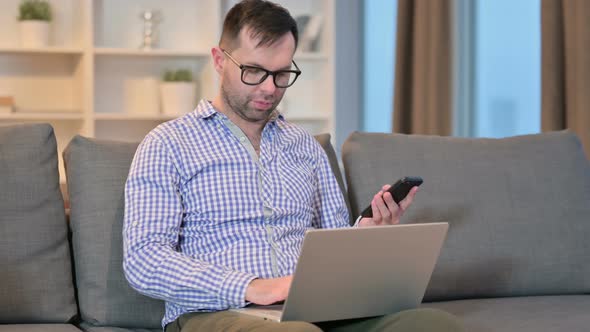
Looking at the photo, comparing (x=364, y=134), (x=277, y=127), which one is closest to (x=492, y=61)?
(x=364, y=134)

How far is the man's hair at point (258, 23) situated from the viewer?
1882mm

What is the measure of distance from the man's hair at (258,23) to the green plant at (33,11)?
104 inches

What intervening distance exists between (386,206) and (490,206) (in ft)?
1.87

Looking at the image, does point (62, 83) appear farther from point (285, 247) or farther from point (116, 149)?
point (285, 247)

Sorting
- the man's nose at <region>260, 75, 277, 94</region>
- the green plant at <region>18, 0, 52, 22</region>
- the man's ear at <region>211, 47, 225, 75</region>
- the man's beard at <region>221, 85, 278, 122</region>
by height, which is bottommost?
the man's beard at <region>221, 85, 278, 122</region>

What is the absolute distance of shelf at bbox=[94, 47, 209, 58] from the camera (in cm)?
434

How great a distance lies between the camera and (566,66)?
336cm

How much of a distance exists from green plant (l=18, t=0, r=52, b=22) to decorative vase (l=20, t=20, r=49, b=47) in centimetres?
4

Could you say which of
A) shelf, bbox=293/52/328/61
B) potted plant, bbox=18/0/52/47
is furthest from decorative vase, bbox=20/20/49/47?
shelf, bbox=293/52/328/61

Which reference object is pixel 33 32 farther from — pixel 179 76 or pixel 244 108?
pixel 244 108

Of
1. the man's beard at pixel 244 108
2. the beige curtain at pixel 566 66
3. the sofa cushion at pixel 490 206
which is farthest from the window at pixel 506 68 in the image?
the man's beard at pixel 244 108

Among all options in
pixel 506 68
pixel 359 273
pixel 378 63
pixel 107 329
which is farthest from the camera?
pixel 378 63

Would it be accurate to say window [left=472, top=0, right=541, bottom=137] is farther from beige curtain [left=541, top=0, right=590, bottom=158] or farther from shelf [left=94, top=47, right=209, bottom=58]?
shelf [left=94, top=47, right=209, bottom=58]

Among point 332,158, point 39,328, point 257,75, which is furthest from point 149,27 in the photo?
point 39,328
